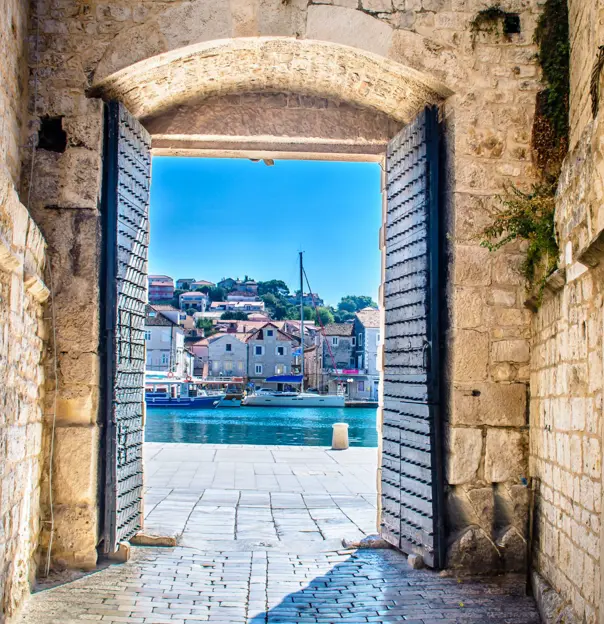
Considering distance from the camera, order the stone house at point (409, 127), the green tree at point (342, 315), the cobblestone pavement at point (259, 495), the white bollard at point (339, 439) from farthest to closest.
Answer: the green tree at point (342, 315), the white bollard at point (339, 439), the cobblestone pavement at point (259, 495), the stone house at point (409, 127)

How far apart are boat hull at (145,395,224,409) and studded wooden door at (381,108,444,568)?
4538 centimetres

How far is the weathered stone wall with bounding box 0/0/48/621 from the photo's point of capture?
3.73m

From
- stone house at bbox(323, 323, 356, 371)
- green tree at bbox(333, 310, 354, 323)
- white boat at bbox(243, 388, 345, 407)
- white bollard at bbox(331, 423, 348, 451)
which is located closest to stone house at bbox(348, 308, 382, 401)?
stone house at bbox(323, 323, 356, 371)

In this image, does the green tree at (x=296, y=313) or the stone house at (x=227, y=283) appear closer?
the green tree at (x=296, y=313)

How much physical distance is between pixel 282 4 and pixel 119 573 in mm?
4138

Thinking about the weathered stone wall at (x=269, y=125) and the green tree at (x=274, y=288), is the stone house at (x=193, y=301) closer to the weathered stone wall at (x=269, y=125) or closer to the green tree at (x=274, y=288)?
the green tree at (x=274, y=288)

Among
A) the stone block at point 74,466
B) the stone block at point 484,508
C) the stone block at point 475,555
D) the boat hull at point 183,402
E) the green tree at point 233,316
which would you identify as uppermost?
the green tree at point 233,316

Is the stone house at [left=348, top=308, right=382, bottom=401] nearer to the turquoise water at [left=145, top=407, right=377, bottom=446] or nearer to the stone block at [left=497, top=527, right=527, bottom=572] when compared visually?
the turquoise water at [left=145, top=407, right=377, bottom=446]

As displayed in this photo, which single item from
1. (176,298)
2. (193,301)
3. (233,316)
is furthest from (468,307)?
(176,298)

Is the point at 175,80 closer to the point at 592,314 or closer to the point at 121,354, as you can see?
the point at 121,354

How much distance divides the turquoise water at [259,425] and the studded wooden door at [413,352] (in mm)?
18350

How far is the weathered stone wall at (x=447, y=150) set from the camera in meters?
5.02

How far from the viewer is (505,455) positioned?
505 centimetres

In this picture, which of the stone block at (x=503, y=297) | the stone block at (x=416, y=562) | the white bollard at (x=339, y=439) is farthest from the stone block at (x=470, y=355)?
the white bollard at (x=339, y=439)
